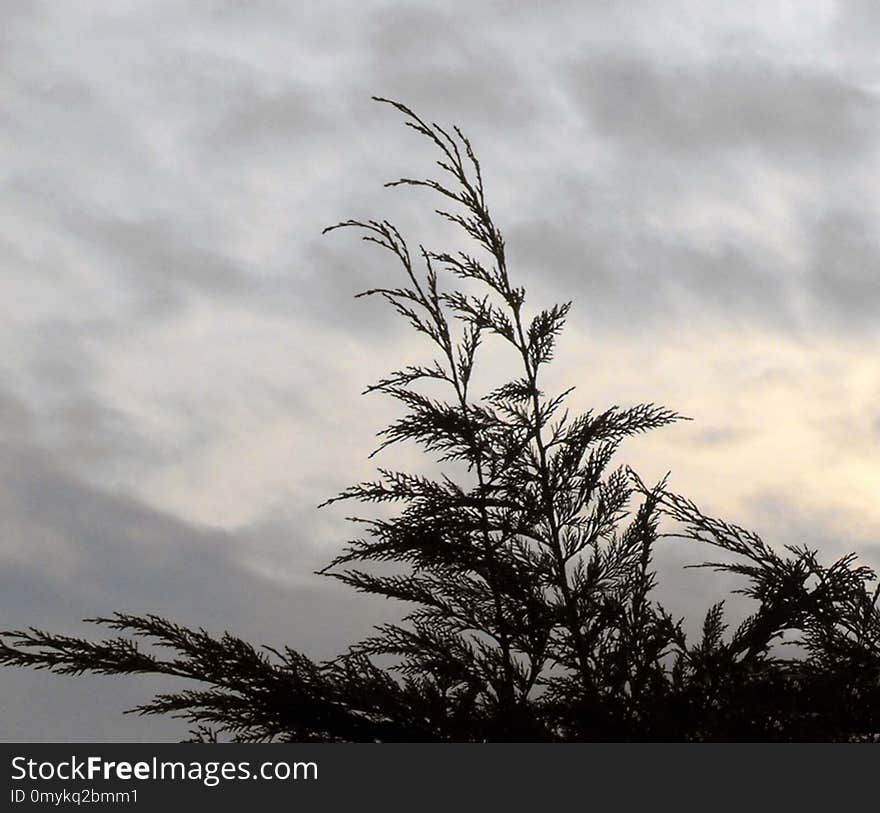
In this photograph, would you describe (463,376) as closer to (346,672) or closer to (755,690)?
(346,672)

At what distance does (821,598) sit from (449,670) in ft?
6.18

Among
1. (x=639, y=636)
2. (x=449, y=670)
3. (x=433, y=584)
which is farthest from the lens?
(x=433, y=584)

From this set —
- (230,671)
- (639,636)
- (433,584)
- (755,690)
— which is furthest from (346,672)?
(755,690)

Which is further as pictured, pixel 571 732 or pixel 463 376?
pixel 463 376

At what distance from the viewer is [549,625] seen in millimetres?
5539

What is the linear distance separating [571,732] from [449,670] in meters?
0.82
